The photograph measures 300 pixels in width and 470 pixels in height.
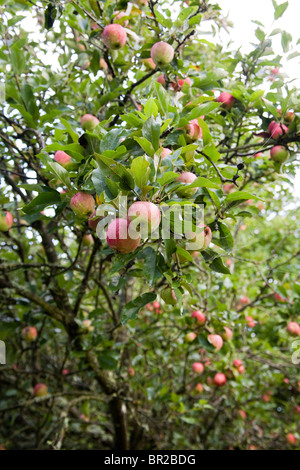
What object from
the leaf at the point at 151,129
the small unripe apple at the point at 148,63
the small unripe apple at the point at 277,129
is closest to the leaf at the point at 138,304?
the leaf at the point at 151,129

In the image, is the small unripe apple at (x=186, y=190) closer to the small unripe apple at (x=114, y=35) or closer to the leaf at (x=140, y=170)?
the leaf at (x=140, y=170)

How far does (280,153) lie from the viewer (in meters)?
1.32

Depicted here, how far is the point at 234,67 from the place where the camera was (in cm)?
157

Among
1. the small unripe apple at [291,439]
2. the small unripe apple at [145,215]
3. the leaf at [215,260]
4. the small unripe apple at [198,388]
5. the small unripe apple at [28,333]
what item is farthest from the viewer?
the small unripe apple at [291,439]

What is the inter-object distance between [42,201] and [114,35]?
741 millimetres

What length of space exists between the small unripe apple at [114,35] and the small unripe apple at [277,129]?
654 millimetres

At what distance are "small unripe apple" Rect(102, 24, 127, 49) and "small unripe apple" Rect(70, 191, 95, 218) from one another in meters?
0.71

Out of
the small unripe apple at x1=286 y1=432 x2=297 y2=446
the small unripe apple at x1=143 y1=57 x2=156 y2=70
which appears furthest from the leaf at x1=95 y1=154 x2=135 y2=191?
the small unripe apple at x1=286 y1=432 x2=297 y2=446

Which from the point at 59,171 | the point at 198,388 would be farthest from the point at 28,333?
the point at 59,171

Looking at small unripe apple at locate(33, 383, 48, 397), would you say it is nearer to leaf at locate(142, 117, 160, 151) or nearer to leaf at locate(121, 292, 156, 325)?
leaf at locate(121, 292, 156, 325)

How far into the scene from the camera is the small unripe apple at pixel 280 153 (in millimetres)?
1317

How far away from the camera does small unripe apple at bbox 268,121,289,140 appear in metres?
1.28

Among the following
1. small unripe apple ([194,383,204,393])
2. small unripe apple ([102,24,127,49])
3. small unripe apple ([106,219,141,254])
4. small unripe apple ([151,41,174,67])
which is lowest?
small unripe apple ([194,383,204,393])
